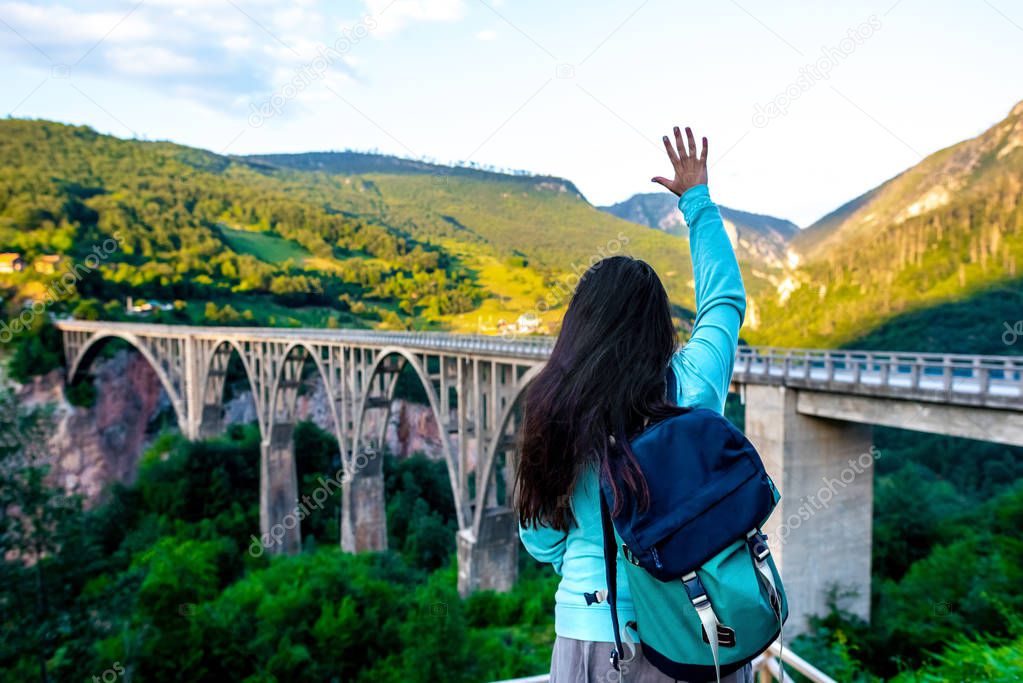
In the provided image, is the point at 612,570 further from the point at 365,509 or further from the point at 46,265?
the point at 46,265

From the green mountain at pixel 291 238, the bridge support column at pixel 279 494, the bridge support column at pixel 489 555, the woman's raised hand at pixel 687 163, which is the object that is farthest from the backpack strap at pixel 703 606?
the bridge support column at pixel 279 494

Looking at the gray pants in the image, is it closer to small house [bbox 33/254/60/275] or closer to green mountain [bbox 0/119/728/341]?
green mountain [bbox 0/119/728/341]

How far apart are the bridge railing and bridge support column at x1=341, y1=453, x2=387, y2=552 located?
16.8 metres

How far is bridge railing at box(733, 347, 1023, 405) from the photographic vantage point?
402 inches

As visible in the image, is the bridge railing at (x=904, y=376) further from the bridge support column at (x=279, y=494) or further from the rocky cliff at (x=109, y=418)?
the rocky cliff at (x=109, y=418)

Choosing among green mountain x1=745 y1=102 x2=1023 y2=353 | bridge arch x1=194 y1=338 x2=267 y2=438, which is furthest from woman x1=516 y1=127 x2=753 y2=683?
green mountain x1=745 y1=102 x2=1023 y2=353

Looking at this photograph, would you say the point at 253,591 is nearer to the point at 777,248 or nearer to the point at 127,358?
the point at 127,358

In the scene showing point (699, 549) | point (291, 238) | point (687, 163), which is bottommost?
point (699, 549)

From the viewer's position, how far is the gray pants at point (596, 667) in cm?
155

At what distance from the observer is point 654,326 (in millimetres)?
1696

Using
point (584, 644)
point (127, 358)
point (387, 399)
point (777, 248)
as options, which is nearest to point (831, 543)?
point (584, 644)

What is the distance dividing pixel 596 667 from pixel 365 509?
2710 cm

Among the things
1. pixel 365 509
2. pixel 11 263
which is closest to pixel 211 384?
pixel 365 509

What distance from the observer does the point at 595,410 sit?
1.55m
